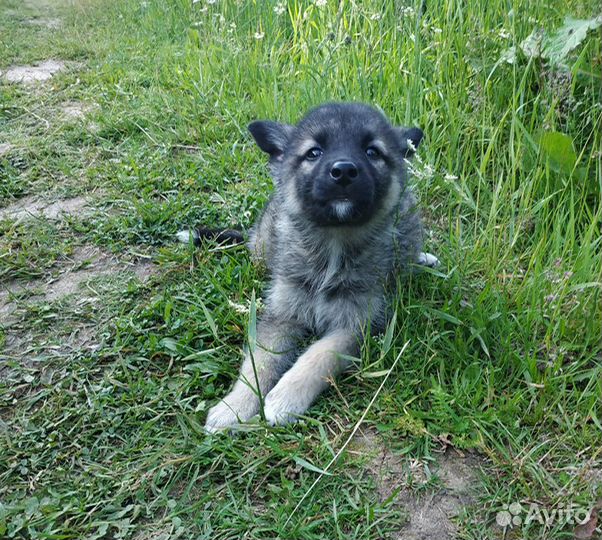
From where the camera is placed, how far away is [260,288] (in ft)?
11.3

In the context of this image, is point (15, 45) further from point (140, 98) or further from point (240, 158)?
point (240, 158)

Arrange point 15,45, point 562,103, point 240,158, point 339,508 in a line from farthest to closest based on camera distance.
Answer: point 15,45, point 240,158, point 562,103, point 339,508

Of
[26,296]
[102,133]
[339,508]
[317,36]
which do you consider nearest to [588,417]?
[339,508]

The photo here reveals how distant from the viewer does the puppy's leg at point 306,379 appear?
104 inches

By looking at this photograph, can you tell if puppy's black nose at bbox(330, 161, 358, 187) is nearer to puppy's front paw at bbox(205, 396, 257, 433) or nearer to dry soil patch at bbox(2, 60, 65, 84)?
puppy's front paw at bbox(205, 396, 257, 433)

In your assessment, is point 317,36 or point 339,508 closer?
point 339,508

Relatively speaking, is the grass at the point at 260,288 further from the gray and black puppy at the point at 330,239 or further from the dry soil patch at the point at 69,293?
the gray and black puppy at the point at 330,239

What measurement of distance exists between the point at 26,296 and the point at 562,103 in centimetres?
337

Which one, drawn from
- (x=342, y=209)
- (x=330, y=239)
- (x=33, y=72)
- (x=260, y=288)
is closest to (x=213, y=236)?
(x=260, y=288)

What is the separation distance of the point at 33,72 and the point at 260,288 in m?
4.94

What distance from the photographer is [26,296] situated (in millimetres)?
3367

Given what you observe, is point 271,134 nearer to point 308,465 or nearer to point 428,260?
point 428,260

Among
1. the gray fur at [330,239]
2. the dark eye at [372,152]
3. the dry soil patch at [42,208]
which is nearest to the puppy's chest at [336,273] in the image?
the gray fur at [330,239]

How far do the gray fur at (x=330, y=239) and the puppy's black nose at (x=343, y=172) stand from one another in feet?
0.06
